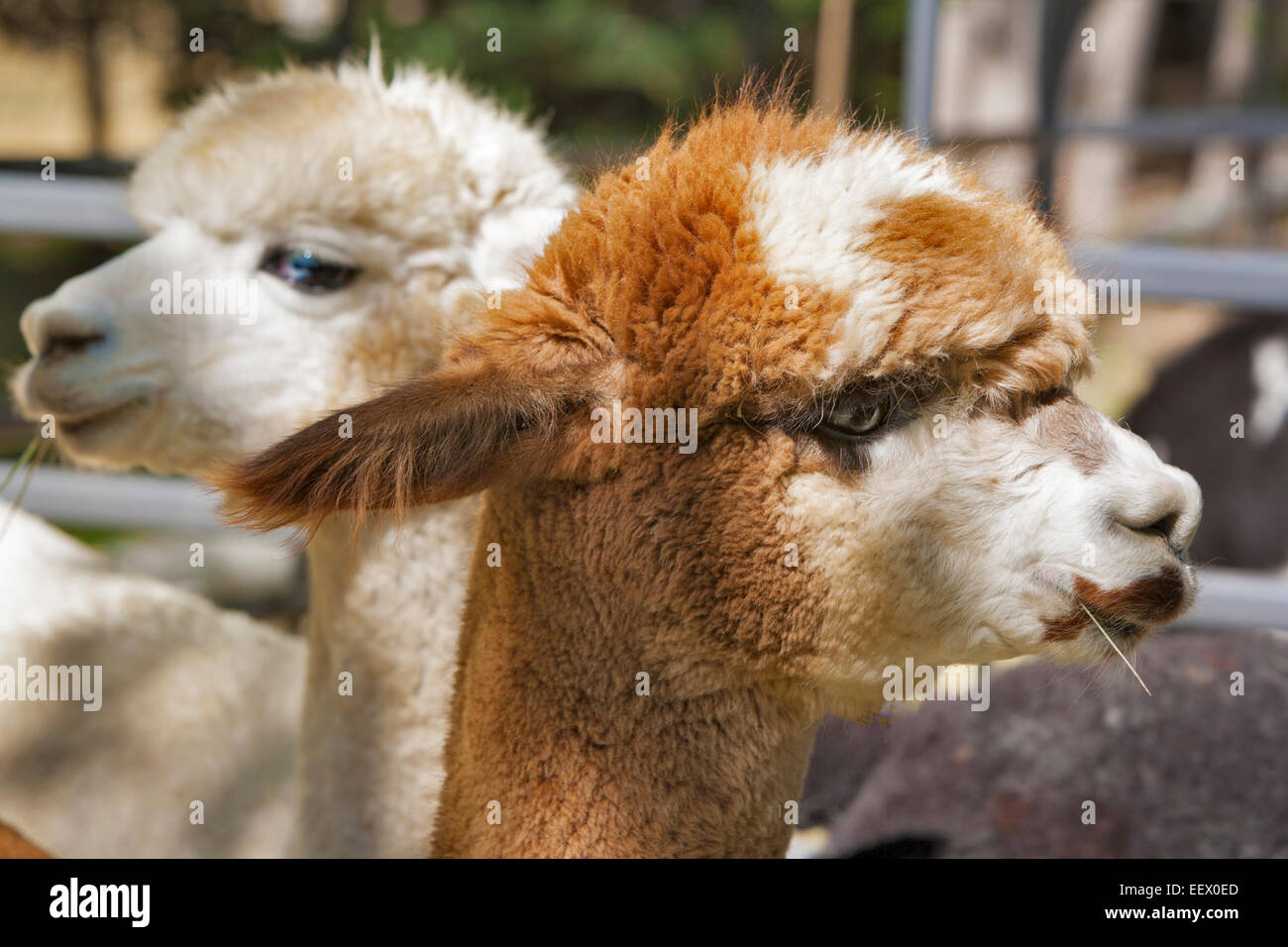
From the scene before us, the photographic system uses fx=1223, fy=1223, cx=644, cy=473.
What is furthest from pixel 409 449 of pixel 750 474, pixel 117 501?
pixel 117 501

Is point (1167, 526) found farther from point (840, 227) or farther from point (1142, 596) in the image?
point (840, 227)

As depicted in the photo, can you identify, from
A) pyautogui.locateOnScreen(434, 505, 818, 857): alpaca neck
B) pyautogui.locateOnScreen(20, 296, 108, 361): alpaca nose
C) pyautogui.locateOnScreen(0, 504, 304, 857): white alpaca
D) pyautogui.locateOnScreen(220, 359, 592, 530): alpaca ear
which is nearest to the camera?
pyautogui.locateOnScreen(220, 359, 592, 530): alpaca ear

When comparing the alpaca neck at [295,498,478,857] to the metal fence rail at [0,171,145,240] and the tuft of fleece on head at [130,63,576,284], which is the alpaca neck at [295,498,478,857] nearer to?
the tuft of fleece on head at [130,63,576,284]

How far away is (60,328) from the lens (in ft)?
7.32

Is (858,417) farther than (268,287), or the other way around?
(268,287)

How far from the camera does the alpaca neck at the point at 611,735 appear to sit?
5.24 ft

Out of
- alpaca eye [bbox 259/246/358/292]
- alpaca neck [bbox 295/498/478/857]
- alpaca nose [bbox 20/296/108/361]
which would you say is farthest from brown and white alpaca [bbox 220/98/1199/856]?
alpaca nose [bbox 20/296/108/361]

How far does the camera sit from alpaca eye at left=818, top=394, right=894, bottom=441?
59.4 inches

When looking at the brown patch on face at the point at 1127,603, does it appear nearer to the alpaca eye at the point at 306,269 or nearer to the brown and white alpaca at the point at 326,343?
the brown and white alpaca at the point at 326,343

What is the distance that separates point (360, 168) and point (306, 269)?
8.5 inches

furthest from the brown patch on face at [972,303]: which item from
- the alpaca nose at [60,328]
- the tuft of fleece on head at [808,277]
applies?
the alpaca nose at [60,328]

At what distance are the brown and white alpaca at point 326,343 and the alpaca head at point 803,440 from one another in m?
0.76

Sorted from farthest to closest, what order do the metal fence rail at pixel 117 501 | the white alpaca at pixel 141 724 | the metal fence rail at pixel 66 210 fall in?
1. the metal fence rail at pixel 117 501
2. the metal fence rail at pixel 66 210
3. the white alpaca at pixel 141 724

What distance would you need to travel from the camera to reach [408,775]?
2279 mm
